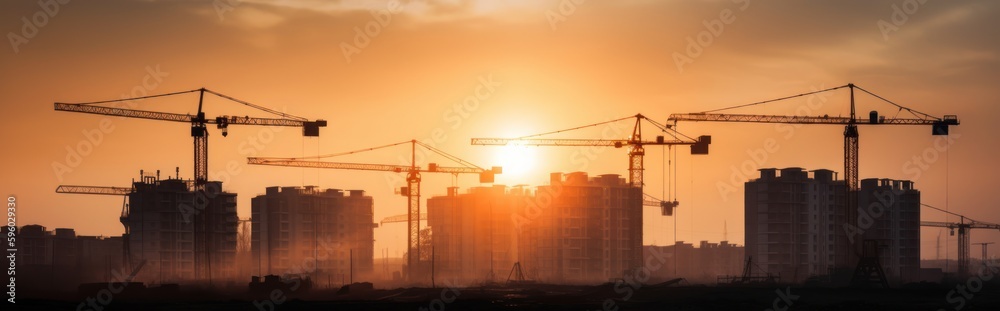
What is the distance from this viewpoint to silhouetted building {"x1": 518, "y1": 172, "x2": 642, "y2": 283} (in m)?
196

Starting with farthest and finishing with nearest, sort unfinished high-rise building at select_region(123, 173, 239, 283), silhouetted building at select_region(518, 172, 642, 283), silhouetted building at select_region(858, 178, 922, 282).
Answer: silhouetted building at select_region(518, 172, 642, 283) → silhouetted building at select_region(858, 178, 922, 282) → unfinished high-rise building at select_region(123, 173, 239, 283)

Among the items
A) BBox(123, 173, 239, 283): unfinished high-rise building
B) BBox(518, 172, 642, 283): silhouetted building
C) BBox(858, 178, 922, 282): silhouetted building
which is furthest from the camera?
BBox(518, 172, 642, 283): silhouetted building

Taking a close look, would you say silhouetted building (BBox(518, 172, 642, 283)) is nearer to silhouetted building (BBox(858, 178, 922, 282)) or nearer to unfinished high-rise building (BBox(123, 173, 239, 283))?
silhouetted building (BBox(858, 178, 922, 282))

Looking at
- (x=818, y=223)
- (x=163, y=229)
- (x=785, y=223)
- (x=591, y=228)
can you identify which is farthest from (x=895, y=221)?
(x=163, y=229)

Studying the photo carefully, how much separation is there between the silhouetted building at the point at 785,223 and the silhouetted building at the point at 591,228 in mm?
27402

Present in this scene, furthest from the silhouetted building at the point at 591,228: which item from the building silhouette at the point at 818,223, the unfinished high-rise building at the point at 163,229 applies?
the unfinished high-rise building at the point at 163,229

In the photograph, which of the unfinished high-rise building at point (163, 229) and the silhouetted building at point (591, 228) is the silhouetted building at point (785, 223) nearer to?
the silhouetted building at point (591, 228)

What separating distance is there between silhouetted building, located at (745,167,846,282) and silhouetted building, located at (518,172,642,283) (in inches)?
1079

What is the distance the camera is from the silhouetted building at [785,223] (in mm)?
168125

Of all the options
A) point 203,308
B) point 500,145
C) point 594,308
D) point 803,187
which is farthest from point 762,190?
point 203,308

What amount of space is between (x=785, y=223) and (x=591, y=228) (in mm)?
35007

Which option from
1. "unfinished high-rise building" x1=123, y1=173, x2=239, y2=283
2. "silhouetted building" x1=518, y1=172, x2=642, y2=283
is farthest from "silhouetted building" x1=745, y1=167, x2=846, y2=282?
"unfinished high-rise building" x1=123, y1=173, x2=239, y2=283

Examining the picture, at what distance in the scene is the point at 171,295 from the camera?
344 feet

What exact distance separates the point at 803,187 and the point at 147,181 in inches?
3294
